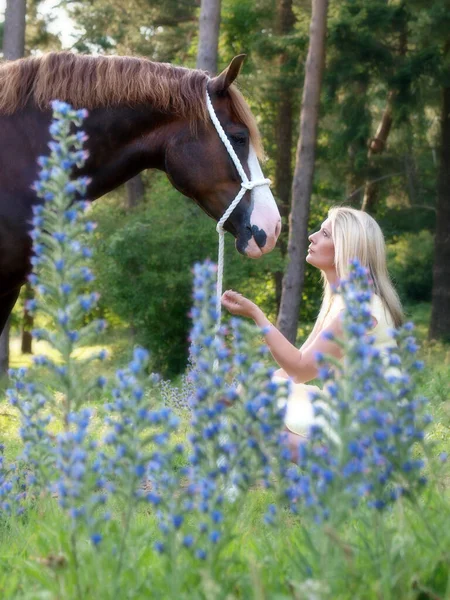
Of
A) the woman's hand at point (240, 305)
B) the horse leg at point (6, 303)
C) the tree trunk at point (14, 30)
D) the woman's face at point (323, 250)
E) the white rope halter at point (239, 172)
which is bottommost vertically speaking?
the horse leg at point (6, 303)

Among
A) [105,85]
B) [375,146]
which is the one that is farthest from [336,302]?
[375,146]

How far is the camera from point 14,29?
12375 millimetres

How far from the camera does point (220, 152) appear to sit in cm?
418

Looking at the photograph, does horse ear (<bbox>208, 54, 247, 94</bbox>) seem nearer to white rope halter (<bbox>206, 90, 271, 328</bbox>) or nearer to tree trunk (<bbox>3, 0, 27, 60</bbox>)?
white rope halter (<bbox>206, 90, 271, 328</bbox>)

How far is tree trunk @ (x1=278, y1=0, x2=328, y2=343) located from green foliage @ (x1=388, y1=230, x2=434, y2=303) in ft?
21.8

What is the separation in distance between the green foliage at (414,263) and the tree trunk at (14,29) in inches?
422

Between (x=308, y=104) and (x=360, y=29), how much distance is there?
2355 mm

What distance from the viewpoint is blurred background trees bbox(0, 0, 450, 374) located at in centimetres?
1326

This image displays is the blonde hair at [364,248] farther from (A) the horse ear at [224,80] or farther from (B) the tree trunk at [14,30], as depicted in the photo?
(B) the tree trunk at [14,30]

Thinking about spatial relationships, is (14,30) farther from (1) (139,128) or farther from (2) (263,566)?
(2) (263,566)

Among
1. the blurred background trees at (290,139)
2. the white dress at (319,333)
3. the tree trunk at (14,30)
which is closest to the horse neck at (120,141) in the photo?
the white dress at (319,333)

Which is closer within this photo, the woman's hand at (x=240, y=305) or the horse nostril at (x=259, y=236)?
the woman's hand at (x=240, y=305)

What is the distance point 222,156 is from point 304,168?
31.1 feet

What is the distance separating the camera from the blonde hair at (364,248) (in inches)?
165
